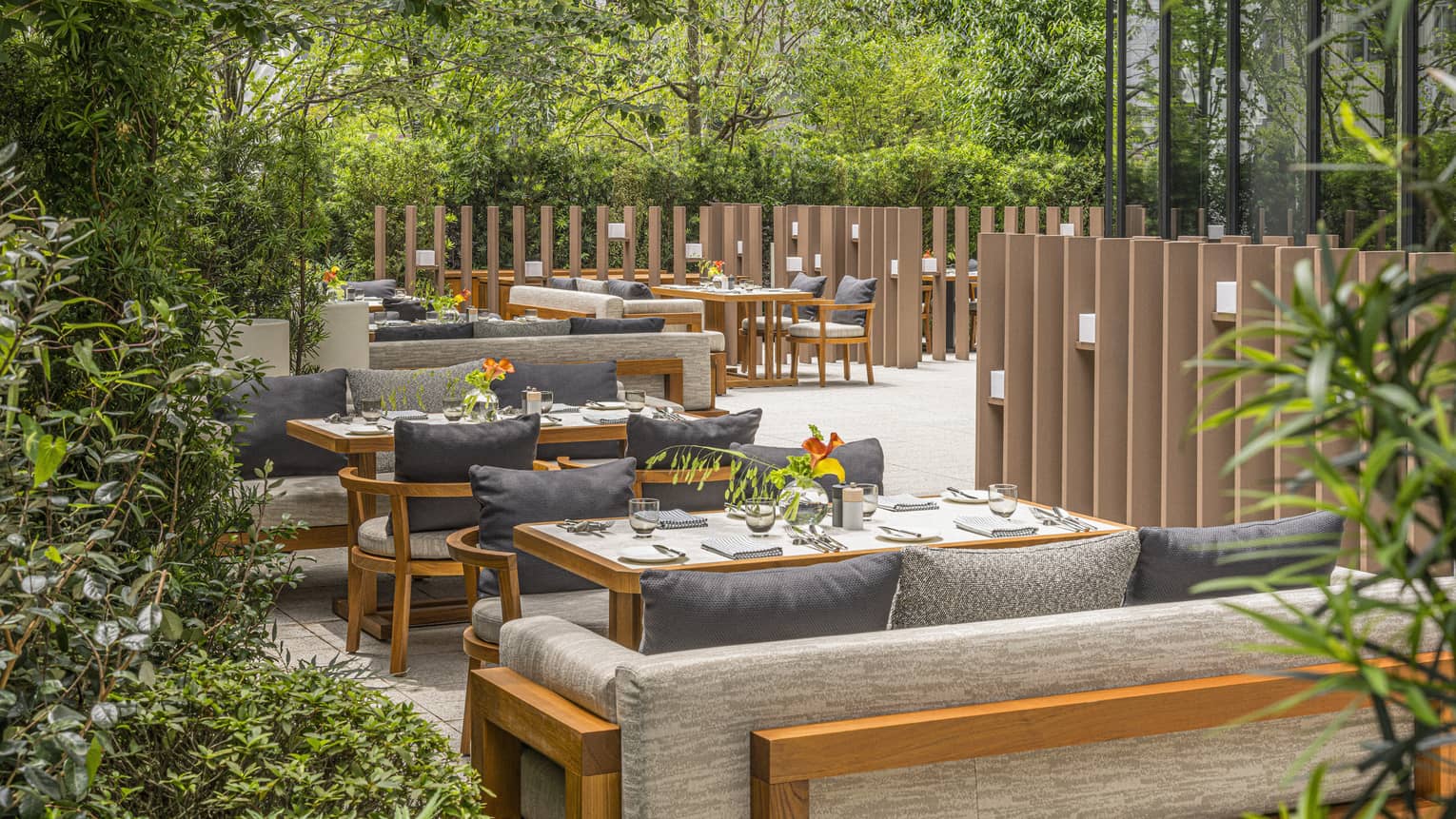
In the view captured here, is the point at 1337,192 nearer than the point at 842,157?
Yes

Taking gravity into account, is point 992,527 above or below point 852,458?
below

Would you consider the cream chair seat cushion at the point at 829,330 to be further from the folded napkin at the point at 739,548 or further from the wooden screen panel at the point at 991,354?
the folded napkin at the point at 739,548

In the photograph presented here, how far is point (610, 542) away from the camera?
4.52 meters

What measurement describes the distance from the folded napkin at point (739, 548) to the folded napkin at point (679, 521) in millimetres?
227

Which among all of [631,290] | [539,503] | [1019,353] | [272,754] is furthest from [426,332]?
[272,754]

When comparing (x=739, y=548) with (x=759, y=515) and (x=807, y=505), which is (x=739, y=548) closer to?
(x=759, y=515)

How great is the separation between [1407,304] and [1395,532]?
0.13 m

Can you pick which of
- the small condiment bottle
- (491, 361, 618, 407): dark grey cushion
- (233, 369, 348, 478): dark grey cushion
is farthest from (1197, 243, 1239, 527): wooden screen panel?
(233, 369, 348, 478): dark grey cushion

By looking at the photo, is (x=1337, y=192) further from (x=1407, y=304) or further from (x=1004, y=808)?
(x=1407, y=304)

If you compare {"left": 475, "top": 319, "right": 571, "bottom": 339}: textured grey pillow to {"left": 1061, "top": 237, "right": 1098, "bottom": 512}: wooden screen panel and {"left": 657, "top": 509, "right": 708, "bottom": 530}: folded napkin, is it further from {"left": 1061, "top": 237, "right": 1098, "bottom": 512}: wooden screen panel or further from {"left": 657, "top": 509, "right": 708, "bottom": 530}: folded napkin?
{"left": 657, "top": 509, "right": 708, "bottom": 530}: folded napkin

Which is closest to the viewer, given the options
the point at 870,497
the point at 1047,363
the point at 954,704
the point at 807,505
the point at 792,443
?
the point at 954,704

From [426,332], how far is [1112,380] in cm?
469

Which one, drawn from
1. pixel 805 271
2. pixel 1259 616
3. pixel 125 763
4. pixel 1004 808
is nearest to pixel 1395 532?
pixel 1259 616

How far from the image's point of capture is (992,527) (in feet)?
15.8
